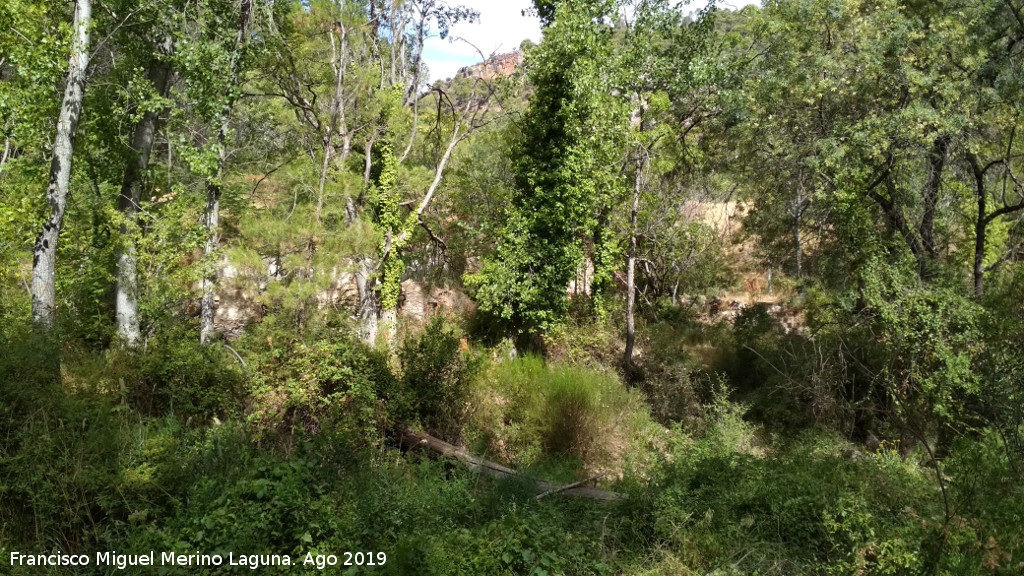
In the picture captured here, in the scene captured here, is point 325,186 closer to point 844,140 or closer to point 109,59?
point 109,59

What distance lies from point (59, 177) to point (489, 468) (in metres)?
6.69

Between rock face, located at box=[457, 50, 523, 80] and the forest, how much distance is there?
27 centimetres

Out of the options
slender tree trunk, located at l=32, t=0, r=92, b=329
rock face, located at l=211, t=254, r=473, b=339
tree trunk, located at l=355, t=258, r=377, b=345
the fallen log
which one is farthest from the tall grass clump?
slender tree trunk, located at l=32, t=0, r=92, b=329

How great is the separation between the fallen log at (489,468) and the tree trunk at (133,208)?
14.4 feet

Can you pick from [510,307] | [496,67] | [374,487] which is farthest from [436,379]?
[496,67]

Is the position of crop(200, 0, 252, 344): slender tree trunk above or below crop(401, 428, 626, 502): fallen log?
above

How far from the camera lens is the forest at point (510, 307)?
5.02 meters

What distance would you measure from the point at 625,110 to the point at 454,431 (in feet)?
26.3

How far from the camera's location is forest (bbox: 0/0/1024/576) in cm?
502

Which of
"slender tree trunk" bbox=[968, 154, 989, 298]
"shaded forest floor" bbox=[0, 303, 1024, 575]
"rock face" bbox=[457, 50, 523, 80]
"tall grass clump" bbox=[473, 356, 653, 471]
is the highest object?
"rock face" bbox=[457, 50, 523, 80]

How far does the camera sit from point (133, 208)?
969 centimetres

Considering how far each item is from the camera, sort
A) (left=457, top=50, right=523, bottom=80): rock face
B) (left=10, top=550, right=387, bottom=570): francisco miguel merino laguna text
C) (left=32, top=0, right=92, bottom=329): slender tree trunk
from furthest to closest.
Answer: (left=457, top=50, right=523, bottom=80): rock face
(left=32, top=0, right=92, bottom=329): slender tree trunk
(left=10, top=550, right=387, bottom=570): francisco miguel merino laguna text

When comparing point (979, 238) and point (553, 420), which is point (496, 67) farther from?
point (979, 238)

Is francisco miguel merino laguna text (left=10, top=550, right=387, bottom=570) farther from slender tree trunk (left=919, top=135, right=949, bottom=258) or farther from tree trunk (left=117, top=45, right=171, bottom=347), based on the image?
slender tree trunk (left=919, top=135, right=949, bottom=258)
